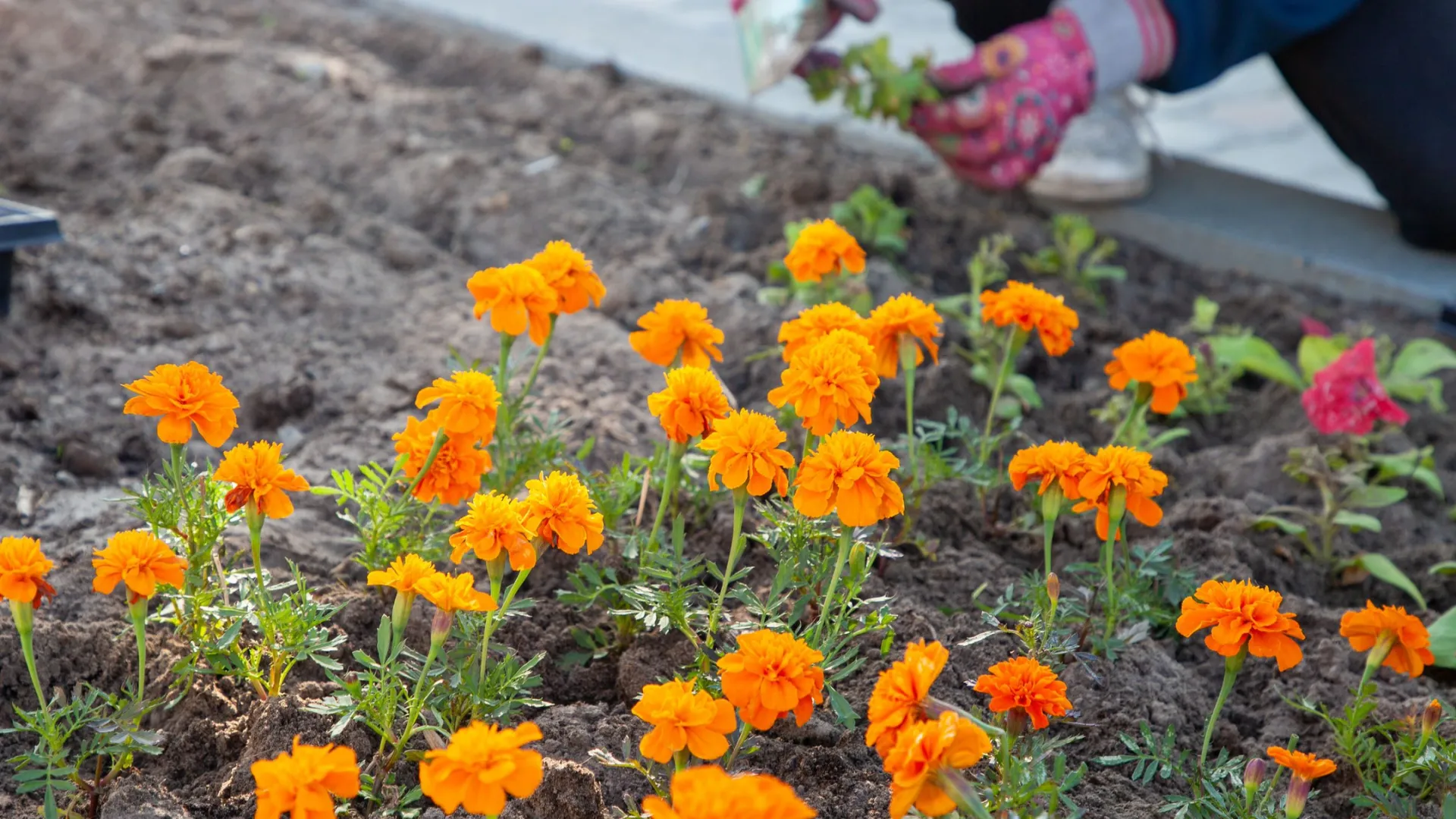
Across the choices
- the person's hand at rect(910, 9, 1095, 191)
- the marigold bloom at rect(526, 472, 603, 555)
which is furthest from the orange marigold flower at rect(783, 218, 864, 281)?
the person's hand at rect(910, 9, 1095, 191)

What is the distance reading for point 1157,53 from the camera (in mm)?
3158

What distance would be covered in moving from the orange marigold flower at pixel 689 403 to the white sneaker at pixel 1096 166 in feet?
6.83

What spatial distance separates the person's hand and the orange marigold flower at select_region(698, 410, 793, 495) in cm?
197

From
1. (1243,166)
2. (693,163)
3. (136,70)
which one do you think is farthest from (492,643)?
(1243,166)

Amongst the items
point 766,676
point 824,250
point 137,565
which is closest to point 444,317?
point 824,250

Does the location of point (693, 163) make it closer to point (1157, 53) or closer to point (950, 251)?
point (950, 251)

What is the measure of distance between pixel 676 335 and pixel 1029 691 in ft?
1.92

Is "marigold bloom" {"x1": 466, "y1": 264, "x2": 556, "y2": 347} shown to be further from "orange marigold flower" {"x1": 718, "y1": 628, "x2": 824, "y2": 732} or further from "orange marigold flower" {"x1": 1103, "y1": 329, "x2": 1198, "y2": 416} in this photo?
"orange marigold flower" {"x1": 1103, "y1": 329, "x2": 1198, "y2": 416}

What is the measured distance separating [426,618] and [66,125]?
2.24m

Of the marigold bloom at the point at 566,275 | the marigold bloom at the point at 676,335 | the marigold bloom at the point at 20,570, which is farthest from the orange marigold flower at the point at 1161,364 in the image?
the marigold bloom at the point at 20,570

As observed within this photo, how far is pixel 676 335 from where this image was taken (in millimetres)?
1531

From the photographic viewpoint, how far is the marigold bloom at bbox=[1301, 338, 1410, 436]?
204 centimetres

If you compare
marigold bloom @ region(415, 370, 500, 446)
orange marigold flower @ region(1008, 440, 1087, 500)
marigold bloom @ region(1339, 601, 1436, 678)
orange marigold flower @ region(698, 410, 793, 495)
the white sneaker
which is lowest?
the white sneaker

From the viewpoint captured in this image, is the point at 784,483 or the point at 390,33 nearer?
the point at 784,483
